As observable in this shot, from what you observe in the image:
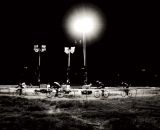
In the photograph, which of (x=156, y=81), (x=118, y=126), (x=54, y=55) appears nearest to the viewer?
(x=118, y=126)

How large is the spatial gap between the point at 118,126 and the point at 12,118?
6.07 metres

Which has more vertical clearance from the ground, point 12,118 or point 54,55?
point 54,55

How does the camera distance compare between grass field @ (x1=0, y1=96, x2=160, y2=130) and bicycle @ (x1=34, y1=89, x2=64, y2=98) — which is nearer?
grass field @ (x1=0, y1=96, x2=160, y2=130)

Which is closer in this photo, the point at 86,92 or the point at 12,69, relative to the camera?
the point at 86,92

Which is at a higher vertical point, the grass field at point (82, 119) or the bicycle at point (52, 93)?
the bicycle at point (52, 93)

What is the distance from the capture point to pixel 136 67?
55469 millimetres

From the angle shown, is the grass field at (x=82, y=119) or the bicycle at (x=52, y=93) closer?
the grass field at (x=82, y=119)

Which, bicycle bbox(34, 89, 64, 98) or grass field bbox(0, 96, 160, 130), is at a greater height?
bicycle bbox(34, 89, 64, 98)

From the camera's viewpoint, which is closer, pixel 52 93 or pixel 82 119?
pixel 82 119

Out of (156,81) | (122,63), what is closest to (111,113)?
(156,81)

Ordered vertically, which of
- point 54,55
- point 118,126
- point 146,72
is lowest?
point 118,126

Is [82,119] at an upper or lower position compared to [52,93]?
lower

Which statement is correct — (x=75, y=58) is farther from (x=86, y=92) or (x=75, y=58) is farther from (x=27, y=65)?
(x=86, y=92)

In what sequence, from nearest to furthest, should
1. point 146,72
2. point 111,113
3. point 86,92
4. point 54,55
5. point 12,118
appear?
point 12,118 → point 111,113 → point 86,92 → point 146,72 → point 54,55
